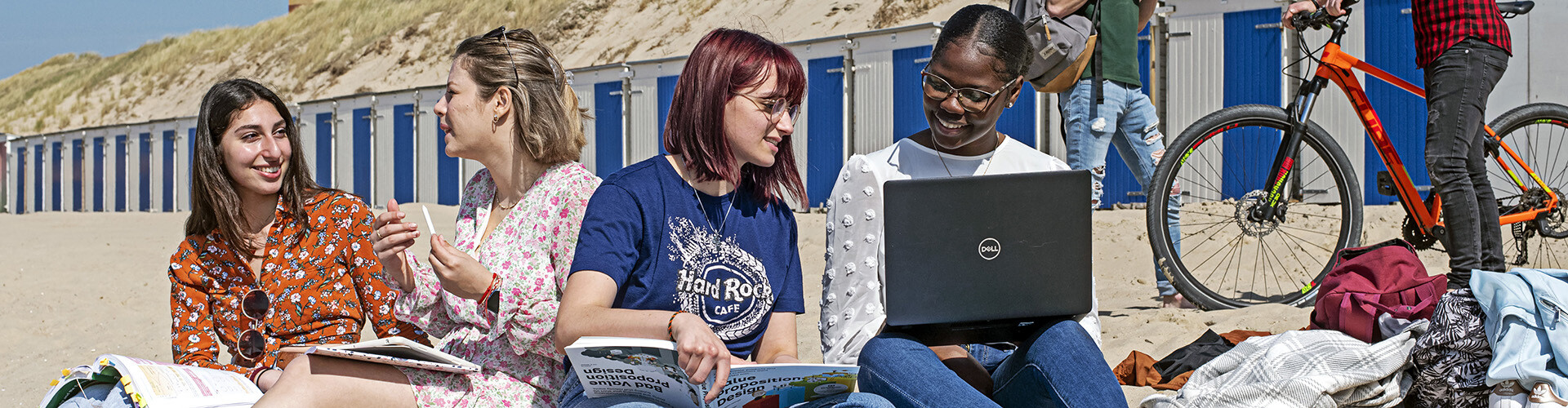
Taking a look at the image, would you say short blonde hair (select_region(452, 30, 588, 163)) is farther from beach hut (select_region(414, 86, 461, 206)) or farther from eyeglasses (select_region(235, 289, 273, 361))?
beach hut (select_region(414, 86, 461, 206))

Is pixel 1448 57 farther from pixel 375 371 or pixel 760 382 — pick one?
pixel 375 371

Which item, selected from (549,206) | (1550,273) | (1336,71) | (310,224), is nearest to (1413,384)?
(1550,273)

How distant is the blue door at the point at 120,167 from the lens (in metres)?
24.6

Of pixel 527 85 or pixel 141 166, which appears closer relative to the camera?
pixel 527 85

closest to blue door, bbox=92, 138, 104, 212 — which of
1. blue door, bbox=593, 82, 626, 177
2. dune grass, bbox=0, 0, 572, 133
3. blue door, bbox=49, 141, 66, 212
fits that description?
blue door, bbox=49, 141, 66, 212

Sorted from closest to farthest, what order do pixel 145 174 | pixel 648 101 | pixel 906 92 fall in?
pixel 906 92, pixel 648 101, pixel 145 174

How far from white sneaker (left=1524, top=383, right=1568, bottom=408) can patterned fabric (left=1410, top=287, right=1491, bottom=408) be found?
0.11 metres

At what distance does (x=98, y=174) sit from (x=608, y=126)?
16.0 m

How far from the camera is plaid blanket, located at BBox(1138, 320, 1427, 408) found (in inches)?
106

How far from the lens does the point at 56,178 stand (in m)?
27.2

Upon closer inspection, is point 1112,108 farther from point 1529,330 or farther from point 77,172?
point 77,172

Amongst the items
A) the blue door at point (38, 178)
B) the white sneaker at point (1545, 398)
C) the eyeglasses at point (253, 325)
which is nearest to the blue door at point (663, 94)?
the eyeglasses at point (253, 325)

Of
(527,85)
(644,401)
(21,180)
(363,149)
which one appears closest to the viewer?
(644,401)

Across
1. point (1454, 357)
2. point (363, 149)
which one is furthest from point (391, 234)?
point (363, 149)
